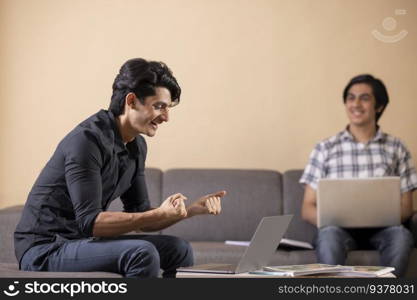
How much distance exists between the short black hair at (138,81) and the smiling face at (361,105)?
5.21ft

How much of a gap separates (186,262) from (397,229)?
51.8 inches

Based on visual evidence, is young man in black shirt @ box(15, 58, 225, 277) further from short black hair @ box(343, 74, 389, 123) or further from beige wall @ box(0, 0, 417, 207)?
beige wall @ box(0, 0, 417, 207)

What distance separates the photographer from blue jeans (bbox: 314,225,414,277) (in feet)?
11.3

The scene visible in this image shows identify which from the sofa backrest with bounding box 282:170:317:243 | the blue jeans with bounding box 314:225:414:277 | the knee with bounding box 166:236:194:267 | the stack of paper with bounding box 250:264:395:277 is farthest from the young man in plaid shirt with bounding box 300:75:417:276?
the stack of paper with bounding box 250:264:395:277

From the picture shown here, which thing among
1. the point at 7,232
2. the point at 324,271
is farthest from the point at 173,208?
the point at 7,232

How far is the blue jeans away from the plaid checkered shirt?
36 cm

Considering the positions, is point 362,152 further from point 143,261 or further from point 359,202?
point 143,261

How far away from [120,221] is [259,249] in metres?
0.46

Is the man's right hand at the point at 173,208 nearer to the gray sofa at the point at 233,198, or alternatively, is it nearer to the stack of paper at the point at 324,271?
the stack of paper at the point at 324,271

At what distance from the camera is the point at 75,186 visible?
2389mm

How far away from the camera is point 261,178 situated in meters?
4.09

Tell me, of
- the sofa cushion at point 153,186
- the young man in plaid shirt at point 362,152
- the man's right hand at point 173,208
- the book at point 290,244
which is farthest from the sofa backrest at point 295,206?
the man's right hand at point 173,208

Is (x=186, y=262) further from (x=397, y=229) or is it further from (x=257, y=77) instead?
(x=257, y=77)

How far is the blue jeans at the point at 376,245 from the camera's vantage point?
3.44m
